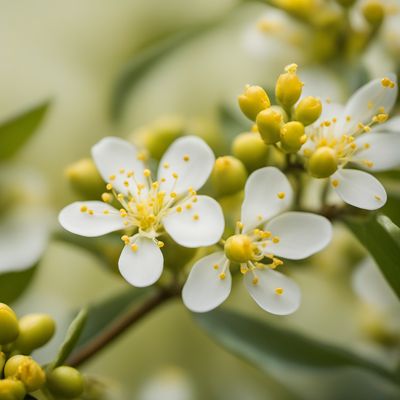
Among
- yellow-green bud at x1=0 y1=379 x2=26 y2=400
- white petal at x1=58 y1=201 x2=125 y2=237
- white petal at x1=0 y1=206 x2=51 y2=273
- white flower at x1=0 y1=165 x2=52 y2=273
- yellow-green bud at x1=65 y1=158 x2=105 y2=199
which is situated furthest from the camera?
white flower at x1=0 y1=165 x2=52 y2=273

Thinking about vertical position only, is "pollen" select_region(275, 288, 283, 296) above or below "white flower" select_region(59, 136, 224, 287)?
below

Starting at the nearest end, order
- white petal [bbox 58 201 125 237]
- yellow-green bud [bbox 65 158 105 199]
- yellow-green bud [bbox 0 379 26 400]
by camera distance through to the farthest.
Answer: yellow-green bud [bbox 0 379 26 400]
white petal [bbox 58 201 125 237]
yellow-green bud [bbox 65 158 105 199]

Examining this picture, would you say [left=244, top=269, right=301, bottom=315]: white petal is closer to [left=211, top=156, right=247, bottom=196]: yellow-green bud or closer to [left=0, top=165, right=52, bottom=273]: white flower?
[left=211, top=156, right=247, bottom=196]: yellow-green bud

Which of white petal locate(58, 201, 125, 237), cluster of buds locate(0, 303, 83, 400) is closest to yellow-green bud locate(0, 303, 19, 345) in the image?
cluster of buds locate(0, 303, 83, 400)

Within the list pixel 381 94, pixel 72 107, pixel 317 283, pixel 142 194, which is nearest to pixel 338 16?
pixel 381 94

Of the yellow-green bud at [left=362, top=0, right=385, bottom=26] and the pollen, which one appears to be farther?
the yellow-green bud at [left=362, top=0, right=385, bottom=26]

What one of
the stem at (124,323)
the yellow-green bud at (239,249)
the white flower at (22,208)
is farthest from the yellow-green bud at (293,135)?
the white flower at (22,208)

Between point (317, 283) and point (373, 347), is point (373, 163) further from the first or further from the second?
point (317, 283)

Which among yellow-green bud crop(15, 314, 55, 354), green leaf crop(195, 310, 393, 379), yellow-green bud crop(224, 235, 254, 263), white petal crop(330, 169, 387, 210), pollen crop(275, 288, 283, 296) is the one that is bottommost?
green leaf crop(195, 310, 393, 379)
